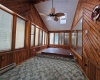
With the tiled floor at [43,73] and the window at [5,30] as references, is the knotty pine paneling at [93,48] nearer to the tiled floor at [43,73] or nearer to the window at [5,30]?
the tiled floor at [43,73]

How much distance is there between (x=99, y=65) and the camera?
1.72 metres

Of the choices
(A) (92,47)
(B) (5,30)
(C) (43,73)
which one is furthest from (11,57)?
(A) (92,47)

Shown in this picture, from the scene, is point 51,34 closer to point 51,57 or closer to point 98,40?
point 51,57

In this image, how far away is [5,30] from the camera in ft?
9.67

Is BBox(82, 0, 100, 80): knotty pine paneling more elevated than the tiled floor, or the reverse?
BBox(82, 0, 100, 80): knotty pine paneling

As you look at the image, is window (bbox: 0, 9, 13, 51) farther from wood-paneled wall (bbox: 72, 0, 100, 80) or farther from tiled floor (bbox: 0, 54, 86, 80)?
wood-paneled wall (bbox: 72, 0, 100, 80)

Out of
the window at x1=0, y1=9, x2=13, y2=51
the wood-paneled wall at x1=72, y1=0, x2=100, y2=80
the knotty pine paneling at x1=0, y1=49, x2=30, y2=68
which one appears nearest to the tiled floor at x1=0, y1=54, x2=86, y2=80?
the knotty pine paneling at x1=0, y1=49, x2=30, y2=68

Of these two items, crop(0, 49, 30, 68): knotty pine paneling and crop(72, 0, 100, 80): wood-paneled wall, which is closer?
crop(72, 0, 100, 80): wood-paneled wall

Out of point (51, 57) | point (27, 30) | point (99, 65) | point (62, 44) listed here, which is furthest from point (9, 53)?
point (62, 44)

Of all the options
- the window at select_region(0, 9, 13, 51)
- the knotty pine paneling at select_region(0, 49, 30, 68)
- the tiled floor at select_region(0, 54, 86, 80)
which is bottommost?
the tiled floor at select_region(0, 54, 86, 80)

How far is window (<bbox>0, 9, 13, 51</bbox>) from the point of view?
2.80m

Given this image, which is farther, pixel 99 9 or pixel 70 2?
pixel 70 2

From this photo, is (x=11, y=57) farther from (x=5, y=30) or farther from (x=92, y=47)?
(x=92, y=47)

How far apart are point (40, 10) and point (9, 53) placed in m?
4.10
